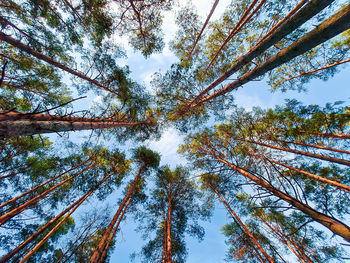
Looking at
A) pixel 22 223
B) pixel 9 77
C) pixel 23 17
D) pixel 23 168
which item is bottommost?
pixel 22 223

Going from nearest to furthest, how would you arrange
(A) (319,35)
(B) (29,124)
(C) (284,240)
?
1. (A) (319,35)
2. (B) (29,124)
3. (C) (284,240)

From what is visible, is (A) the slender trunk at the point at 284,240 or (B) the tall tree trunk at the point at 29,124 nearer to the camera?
(B) the tall tree trunk at the point at 29,124

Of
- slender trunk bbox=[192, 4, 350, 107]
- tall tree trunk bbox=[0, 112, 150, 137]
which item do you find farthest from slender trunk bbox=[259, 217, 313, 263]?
tall tree trunk bbox=[0, 112, 150, 137]

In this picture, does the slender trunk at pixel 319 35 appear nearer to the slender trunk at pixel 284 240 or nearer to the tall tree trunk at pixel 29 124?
the tall tree trunk at pixel 29 124

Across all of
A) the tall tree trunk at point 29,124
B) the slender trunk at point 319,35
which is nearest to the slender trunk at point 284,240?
the slender trunk at point 319,35

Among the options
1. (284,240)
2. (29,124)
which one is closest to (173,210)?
(284,240)

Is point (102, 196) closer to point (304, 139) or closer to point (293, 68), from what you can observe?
point (304, 139)

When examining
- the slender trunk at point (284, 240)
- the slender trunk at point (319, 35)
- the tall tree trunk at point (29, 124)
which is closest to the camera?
the slender trunk at point (319, 35)

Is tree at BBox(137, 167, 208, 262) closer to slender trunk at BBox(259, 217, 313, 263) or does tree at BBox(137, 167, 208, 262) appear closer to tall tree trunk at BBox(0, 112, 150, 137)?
slender trunk at BBox(259, 217, 313, 263)

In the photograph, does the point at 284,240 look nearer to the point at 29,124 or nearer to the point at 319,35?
the point at 319,35

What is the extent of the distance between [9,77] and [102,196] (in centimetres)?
739

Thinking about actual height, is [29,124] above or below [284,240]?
below

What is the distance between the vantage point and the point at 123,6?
5.98 meters

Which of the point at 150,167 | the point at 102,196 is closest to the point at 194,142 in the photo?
the point at 150,167
